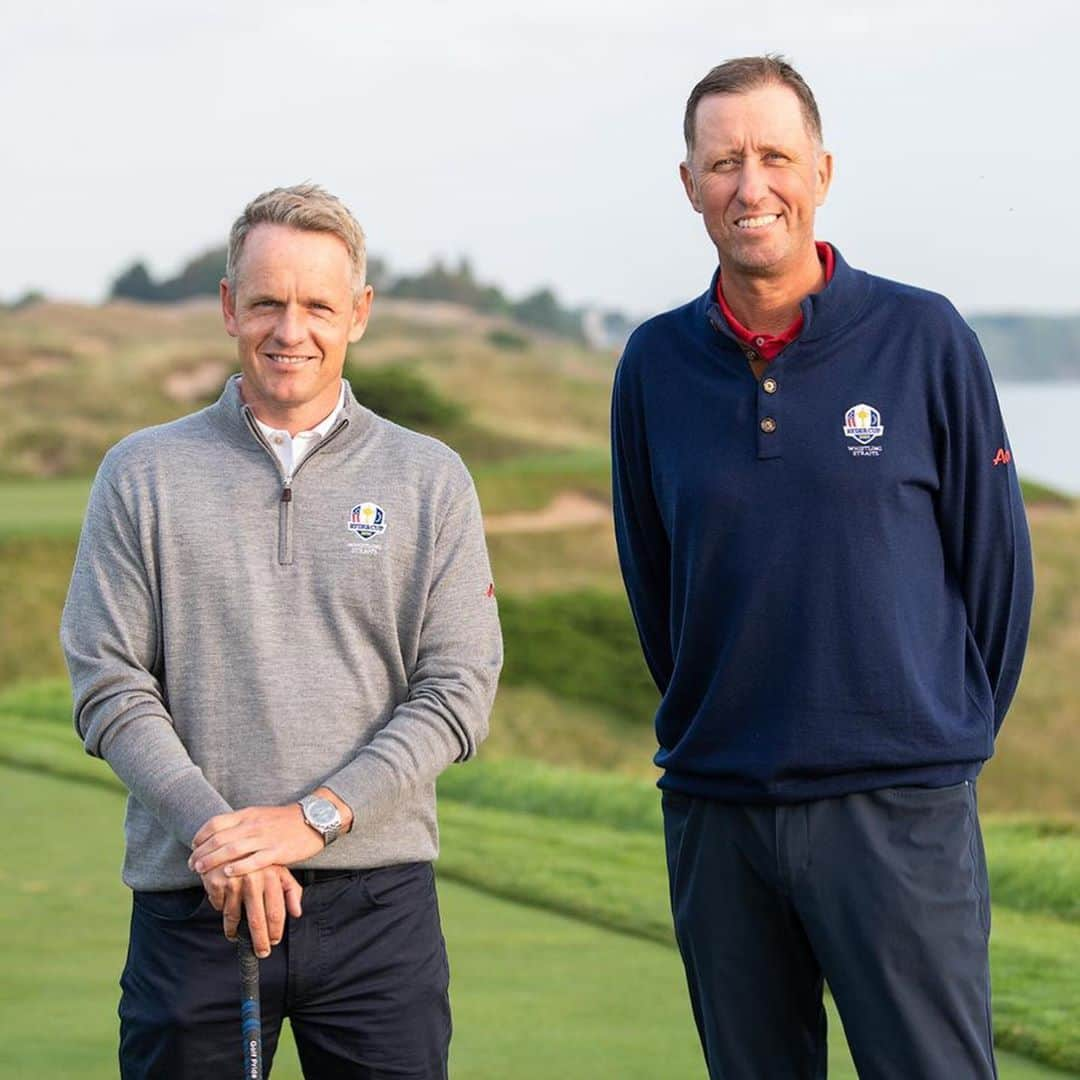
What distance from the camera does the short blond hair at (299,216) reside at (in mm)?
2766

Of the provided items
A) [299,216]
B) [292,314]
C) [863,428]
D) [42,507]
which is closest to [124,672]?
[292,314]

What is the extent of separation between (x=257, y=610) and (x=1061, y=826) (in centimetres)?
510

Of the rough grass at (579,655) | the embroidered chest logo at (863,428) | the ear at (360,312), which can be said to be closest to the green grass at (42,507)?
the rough grass at (579,655)

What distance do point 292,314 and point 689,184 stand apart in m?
0.64

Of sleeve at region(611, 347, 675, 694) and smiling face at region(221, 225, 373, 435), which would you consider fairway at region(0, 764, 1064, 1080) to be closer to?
sleeve at region(611, 347, 675, 694)

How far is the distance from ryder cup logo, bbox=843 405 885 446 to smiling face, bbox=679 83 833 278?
→ 0.24 meters

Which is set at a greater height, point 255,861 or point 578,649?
point 578,649

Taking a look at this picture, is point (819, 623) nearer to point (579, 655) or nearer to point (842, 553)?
point (842, 553)

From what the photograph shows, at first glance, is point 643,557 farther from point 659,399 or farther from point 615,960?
point 615,960

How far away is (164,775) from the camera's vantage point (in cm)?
268

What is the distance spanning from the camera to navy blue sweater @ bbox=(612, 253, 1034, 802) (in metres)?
2.76

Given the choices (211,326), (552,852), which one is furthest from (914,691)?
(211,326)

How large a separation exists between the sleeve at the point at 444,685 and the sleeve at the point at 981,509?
68cm

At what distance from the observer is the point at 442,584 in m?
2.82
